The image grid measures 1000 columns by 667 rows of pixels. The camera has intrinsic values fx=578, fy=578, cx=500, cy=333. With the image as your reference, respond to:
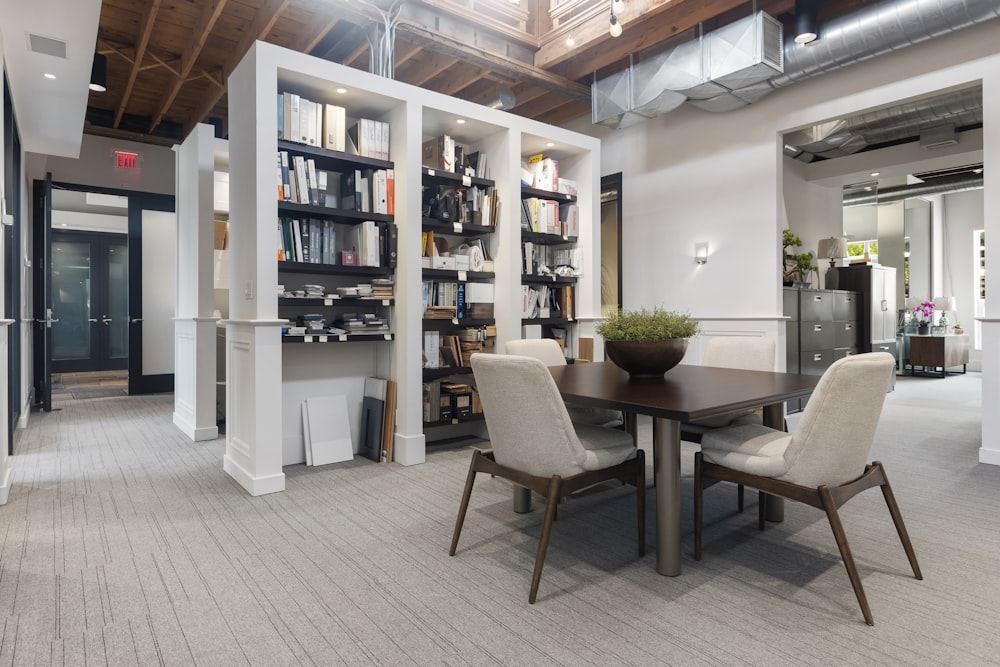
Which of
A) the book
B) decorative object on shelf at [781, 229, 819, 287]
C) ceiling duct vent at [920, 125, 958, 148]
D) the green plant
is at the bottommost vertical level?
the green plant

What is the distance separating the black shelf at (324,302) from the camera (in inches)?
136

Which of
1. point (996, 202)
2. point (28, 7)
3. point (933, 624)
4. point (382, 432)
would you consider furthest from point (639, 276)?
point (28, 7)

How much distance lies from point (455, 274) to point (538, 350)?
1.23 meters

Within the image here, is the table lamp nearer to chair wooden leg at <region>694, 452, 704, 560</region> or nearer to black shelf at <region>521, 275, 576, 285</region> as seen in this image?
black shelf at <region>521, 275, 576, 285</region>

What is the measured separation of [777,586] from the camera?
208cm

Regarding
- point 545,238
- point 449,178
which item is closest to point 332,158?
point 449,178

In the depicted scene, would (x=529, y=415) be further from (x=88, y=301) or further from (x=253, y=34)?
(x=88, y=301)

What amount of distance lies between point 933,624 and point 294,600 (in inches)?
82.3

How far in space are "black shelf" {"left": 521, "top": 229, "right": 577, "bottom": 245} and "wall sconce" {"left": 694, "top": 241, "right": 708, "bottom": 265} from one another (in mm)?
1403

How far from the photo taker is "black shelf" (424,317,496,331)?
4129mm

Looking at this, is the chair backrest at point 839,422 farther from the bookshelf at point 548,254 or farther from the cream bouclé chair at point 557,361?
the bookshelf at point 548,254

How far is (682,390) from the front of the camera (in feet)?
7.50

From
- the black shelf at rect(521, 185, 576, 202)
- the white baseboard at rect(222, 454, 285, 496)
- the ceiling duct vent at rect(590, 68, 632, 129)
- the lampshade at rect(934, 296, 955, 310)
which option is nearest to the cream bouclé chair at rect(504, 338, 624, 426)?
the white baseboard at rect(222, 454, 285, 496)

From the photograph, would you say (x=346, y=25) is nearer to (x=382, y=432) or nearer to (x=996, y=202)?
(x=382, y=432)
